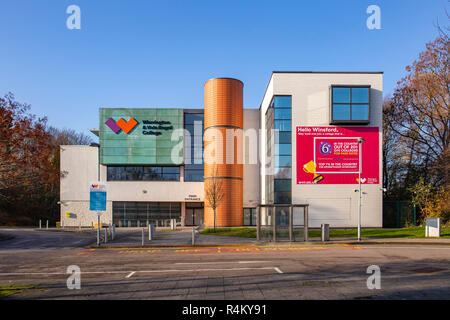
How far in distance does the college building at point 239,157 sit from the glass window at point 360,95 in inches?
3.6

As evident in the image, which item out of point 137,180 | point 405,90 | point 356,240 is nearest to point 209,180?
point 137,180

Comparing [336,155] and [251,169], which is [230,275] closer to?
[336,155]

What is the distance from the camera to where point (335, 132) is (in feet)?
97.8

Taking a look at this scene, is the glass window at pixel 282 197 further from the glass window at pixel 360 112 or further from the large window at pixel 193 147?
the large window at pixel 193 147

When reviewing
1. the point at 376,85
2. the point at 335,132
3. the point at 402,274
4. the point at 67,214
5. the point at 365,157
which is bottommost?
the point at 67,214

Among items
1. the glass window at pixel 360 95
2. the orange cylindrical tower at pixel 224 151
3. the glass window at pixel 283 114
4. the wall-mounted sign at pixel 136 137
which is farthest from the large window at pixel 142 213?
the glass window at pixel 360 95

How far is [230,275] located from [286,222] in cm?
1111

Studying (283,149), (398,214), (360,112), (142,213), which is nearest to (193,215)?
(142,213)

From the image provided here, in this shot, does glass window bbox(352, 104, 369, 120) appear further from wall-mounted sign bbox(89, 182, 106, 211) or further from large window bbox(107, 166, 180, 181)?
wall-mounted sign bbox(89, 182, 106, 211)

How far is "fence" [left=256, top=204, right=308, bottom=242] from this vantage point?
20797 mm

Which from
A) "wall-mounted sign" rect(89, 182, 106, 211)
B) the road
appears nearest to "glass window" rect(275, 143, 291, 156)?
the road

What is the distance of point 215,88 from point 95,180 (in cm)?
1990

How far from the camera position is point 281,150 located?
99.7ft
